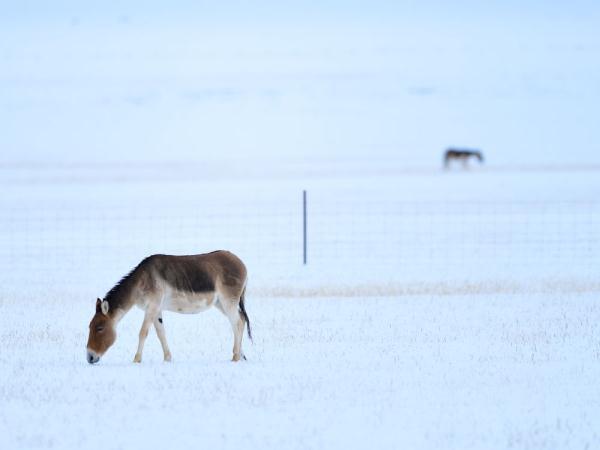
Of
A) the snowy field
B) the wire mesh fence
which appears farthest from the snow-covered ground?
the wire mesh fence

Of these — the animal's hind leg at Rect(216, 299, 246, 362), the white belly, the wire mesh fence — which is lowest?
the animal's hind leg at Rect(216, 299, 246, 362)

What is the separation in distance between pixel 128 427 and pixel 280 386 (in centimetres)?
179

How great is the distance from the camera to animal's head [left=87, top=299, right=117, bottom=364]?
1041 cm

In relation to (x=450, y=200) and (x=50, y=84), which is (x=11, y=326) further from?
(x=50, y=84)

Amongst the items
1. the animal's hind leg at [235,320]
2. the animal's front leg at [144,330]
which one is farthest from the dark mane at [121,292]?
the animal's hind leg at [235,320]

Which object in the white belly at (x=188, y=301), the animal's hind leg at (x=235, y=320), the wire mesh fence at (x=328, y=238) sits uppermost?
the wire mesh fence at (x=328, y=238)

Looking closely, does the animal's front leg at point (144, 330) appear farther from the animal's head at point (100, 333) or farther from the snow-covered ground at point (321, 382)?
the animal's head at point (100, 333)

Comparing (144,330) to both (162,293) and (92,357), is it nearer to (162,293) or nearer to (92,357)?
(162,293)

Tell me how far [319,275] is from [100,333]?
27.9ft

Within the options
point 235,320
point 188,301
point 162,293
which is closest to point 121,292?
point 162,293

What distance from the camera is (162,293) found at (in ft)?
34.9

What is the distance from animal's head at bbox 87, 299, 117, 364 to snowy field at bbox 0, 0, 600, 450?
18cm

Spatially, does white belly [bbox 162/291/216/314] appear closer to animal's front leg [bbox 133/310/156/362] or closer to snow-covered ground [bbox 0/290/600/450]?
animal's front leg [bbox 133/310/156/362]

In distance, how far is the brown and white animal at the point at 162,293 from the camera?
412 inches
